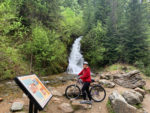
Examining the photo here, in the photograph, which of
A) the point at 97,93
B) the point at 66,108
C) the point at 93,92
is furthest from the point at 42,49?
the point at 66,108

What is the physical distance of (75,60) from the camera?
1888 cm

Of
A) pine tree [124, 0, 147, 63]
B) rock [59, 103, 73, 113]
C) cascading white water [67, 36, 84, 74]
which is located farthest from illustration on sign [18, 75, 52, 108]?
pine tree [124, 0, 147, 63]

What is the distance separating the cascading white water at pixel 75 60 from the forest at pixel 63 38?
2.78 ft

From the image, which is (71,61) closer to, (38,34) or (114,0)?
(38,34)

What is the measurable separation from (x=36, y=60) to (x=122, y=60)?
13.2 metres

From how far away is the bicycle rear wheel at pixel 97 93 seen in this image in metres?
6.09

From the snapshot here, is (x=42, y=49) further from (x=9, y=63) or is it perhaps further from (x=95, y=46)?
(x=95, y=46)

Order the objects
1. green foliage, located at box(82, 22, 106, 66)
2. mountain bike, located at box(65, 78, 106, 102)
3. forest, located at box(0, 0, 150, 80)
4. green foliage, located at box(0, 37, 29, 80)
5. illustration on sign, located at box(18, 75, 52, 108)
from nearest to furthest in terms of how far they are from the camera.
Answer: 1. illustration on sign, located at box(18, 75, 52, 108)
2. mountain bike, located at box(65, 78, 106, 102)
3. green foliage, located at box(0, 37, 29, 80)
4. forest, located at box(0, 0, 150, 80)
5. green foliage, located at box(82, 22, 106, 66)

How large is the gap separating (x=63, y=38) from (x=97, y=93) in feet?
41.4

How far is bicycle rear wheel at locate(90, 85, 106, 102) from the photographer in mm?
6094

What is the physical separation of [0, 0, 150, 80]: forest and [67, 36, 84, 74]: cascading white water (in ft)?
2.78

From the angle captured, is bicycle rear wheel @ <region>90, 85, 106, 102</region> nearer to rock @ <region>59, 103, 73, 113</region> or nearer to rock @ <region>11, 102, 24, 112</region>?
rock @ <region>59, 103, 73, 113</region>

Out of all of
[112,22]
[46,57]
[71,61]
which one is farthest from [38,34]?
[112,22]

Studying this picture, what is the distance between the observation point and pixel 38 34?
11516mm
